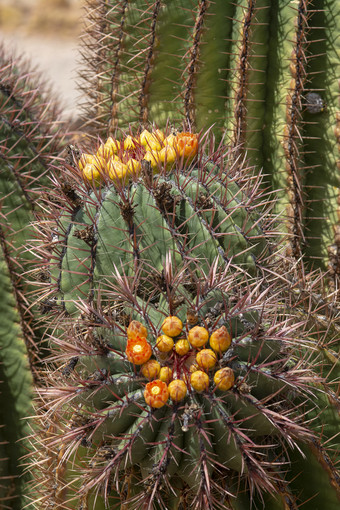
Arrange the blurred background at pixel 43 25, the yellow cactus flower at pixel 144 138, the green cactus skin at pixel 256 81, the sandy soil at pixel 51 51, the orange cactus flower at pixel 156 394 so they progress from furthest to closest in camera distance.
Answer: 1. the blurred background at pixel 43 25
2. the sandy soil at pixel 51 51
3. the green cactus skin at pixel 256 81
4. the yellow cactus flower at pixel 144 138
5. the orange cactus flower at pixel 156 394

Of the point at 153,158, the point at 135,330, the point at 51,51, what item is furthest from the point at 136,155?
the point at 51,51

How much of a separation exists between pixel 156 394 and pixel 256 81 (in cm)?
119

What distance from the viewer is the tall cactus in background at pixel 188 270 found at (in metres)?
1.20

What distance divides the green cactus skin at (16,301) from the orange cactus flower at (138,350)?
A: 29.5 inches

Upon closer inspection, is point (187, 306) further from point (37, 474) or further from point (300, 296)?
point (37, 474)

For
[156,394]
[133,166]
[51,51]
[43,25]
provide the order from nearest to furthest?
[156,394] < [133,166] < [51,51] < [43,25]

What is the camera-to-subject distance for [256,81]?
76.8 inches

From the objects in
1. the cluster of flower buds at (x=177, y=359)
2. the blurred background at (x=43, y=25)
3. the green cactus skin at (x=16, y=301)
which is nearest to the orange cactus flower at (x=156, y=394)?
the cluster of flower buds at (x=177, y=359)

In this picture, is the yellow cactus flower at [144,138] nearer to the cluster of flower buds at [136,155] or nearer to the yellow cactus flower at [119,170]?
the cluster of flower buds at [136,155]

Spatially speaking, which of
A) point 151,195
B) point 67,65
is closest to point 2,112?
point 151,195

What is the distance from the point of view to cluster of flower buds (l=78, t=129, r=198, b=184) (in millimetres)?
1437

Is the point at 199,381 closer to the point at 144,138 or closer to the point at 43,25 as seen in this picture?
the point at 144,138

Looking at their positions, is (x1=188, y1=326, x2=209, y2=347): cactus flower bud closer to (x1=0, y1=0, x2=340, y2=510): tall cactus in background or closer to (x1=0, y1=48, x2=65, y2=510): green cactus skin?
(x1=0, y1=0, x2=340, y2=510): tall cactus in background

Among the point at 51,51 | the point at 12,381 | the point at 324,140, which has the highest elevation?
the point at 51,51
